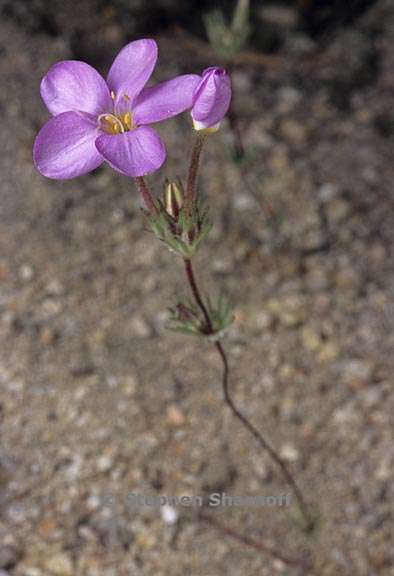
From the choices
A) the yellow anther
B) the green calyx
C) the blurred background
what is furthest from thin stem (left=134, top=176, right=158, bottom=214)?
the blurred background

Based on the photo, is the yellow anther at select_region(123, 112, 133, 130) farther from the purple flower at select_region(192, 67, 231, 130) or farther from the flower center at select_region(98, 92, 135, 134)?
the purple flower at select_region(192, 67, 231, 130)

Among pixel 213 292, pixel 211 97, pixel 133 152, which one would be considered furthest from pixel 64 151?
pixel 213 292

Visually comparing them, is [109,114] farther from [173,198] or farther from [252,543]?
[252,543]

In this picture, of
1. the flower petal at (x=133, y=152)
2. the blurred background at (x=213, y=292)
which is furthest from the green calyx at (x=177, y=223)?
the blurred background at (x=213, y=292)

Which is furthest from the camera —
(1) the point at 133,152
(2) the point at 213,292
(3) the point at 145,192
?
(2) the point at 213,292

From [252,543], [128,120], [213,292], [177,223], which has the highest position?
[128,120]

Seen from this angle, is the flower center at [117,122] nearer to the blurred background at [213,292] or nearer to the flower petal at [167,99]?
the flower petal at [167,99]
